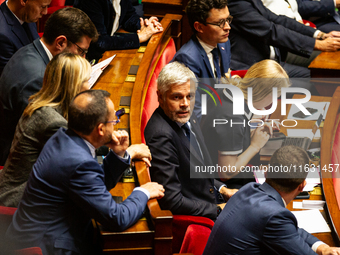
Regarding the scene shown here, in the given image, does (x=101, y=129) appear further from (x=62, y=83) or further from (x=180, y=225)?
(x=180, y=225)

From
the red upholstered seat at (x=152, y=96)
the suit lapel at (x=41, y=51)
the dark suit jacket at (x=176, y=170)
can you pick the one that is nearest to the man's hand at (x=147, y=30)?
the red upholstered seat at (x=152, y=96)

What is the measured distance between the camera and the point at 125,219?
1.16 m

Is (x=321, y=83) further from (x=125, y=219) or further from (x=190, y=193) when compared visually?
(x=125, y=219)

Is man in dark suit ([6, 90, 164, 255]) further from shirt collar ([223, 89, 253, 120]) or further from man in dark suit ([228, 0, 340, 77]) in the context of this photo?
man in dark suit ([228, 0, 340, 77])

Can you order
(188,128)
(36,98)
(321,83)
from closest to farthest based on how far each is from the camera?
(36,98) → (188,128) → (321,83)

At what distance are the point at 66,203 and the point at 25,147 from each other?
0.34 metres

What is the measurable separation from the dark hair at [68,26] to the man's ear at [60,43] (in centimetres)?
2

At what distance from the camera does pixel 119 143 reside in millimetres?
1369

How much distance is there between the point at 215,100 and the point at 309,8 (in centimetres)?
209

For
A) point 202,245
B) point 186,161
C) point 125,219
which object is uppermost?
point 125,219

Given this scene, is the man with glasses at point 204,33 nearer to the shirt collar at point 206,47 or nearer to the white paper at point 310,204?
the shirt collar at point 206,47

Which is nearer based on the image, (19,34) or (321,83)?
(19,34)

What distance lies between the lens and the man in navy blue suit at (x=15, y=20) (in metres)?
2.05

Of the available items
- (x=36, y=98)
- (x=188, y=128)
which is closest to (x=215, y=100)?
(x=188, y=128)
